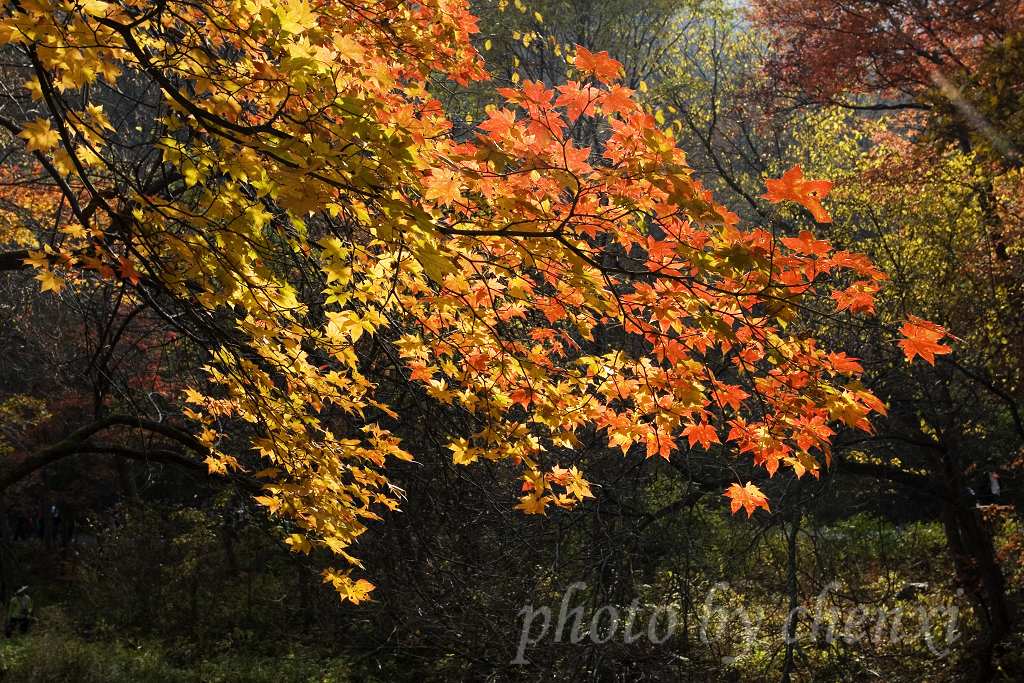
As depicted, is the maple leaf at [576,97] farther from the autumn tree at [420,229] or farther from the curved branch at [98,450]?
the curved branch at [98,450]

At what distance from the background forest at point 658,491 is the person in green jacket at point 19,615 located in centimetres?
56

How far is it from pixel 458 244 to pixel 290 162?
102 cm

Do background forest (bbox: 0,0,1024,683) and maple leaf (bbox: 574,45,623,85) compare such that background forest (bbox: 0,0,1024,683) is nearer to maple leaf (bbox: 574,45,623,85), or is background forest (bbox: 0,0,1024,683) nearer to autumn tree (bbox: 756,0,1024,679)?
autumn tree (bbox: 756,0,1024,679)

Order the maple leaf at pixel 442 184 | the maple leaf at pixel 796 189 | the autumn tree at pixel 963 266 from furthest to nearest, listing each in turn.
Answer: the autumn tree at pixel 963 266
the maple leaf at pixel 442 184
the maple leaf at pixel 796 189

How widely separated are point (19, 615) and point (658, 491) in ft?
37.1

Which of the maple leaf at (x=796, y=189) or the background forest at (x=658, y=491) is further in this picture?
the background forest at (x=658, y=491)

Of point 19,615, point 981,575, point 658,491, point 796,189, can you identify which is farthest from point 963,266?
point 19,615

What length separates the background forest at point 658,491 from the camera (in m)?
7.48

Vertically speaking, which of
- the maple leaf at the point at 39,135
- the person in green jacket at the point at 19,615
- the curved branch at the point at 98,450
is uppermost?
the maple leaf at the point at 39,135

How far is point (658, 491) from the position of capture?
Answer: 9812 mm

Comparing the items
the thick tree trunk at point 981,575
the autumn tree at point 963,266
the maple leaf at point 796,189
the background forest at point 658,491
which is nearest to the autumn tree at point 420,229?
the maple leaf at point 796,189

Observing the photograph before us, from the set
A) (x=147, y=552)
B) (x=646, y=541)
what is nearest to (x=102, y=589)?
(x=147, y=552)

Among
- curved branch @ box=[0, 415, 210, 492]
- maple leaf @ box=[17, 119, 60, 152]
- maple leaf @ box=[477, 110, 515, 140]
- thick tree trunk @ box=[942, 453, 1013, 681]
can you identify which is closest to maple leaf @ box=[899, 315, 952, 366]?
maple leaf @ box=[477, 110, 515, 140]

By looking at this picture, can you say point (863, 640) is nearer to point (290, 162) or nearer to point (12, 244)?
point (290, 162)
